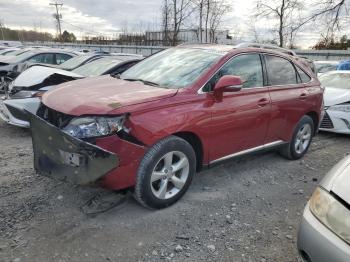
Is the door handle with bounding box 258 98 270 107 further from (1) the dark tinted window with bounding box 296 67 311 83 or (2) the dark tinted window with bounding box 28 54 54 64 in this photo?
(2) the dark tinted window with bounding box 28 54 54 64

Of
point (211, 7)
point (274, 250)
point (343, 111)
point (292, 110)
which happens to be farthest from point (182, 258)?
Answer: point (211, 7)

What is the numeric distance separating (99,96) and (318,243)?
2329mm

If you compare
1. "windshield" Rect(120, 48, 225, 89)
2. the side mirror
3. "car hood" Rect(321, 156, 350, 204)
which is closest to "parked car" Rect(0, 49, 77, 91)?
"windshield" Rect(120, 48, 225, 89)

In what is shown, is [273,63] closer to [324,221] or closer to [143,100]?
[143,100]

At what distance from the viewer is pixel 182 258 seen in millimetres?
2994

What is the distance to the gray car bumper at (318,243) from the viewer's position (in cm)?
206

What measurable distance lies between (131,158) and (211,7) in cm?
2218

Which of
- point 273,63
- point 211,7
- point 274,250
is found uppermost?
point 211,7

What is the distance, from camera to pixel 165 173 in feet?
11.9

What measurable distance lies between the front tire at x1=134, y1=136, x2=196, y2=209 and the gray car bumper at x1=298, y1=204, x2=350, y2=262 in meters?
1.49

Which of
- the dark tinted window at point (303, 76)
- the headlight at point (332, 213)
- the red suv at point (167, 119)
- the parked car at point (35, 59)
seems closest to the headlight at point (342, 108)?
the dark tinted window at point (303, 76)

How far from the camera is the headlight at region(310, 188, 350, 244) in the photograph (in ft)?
6.98

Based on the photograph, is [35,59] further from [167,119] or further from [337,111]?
[167,119]

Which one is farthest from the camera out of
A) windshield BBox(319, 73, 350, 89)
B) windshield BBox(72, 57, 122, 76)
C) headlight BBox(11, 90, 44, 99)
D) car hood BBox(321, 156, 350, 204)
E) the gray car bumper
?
windshield BBox(319, 73, 350, 89)
